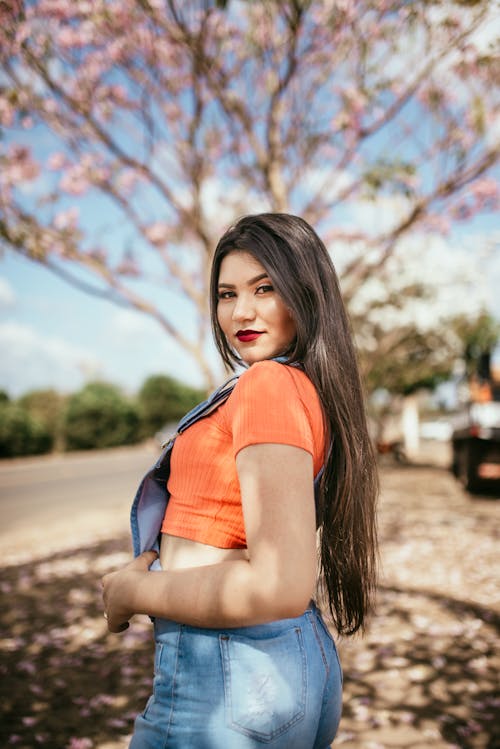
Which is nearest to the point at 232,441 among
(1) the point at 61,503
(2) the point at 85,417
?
(1) the point at 61,503

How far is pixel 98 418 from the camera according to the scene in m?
33.0

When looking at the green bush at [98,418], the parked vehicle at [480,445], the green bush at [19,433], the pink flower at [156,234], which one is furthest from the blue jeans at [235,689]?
the green bush at [98,418]

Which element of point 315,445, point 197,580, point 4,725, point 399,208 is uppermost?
point 399,208

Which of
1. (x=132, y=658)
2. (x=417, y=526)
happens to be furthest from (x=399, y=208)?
(x=132, y=658)

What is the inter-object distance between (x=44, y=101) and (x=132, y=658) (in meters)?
5.44

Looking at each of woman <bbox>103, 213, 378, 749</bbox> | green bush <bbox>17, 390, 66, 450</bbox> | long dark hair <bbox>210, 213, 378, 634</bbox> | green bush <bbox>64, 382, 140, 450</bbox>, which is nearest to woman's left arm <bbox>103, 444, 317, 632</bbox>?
woman <bbox>103, 213, 378, 749</bbox>

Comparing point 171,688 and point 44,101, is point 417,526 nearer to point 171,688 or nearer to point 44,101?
point 44,101

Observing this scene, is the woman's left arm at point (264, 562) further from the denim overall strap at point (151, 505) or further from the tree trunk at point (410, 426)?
the tree trunk at point (410, 426)

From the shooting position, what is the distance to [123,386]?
122 feet

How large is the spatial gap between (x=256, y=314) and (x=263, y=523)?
49 centimetres

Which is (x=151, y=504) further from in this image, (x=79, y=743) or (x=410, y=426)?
(x=410, y=426)

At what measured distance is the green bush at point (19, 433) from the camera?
27078mm

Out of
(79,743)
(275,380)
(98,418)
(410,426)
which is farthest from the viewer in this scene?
(98,418)

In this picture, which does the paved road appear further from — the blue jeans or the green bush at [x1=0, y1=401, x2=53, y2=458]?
the blue jeans
